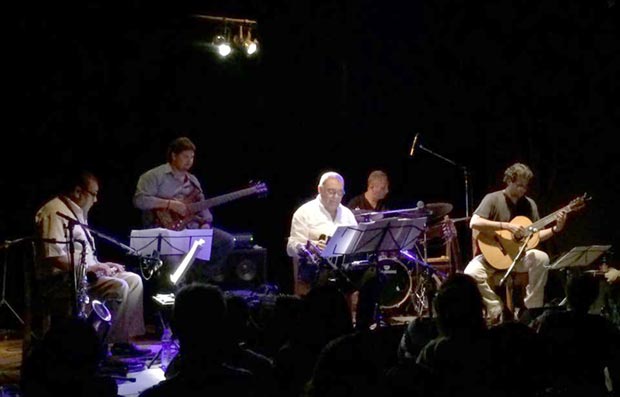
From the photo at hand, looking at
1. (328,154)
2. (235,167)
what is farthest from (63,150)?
(328,154)

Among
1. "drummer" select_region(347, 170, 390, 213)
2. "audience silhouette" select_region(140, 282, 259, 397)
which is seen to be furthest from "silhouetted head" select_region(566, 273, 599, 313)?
"drummer" select_region(347, 170, 390, 213)

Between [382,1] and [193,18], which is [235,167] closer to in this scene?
[193,18]

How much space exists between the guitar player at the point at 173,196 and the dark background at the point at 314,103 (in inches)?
49.0

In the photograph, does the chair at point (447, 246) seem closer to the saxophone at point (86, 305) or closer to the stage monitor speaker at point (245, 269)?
the stage monitor speaker at point (245, 269)

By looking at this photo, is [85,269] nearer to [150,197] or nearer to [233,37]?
[150,197]

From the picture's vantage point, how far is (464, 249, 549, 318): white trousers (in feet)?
27.5

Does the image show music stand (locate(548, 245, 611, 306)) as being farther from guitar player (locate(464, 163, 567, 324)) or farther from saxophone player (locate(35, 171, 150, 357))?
saxophone player (locate(35, 171, 150, 357))

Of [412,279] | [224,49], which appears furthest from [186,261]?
[412,279]

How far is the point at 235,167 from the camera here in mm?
10344

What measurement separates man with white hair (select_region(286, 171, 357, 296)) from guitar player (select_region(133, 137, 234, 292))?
47.5 inches

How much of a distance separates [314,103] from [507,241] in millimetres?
3708

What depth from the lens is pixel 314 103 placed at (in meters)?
10.7

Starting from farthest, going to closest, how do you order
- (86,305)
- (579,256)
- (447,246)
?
(447,246), (579,256), (86,305)

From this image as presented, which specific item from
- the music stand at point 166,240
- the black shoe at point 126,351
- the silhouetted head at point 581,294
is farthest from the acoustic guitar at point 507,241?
the silhouetted head at point 581,294
